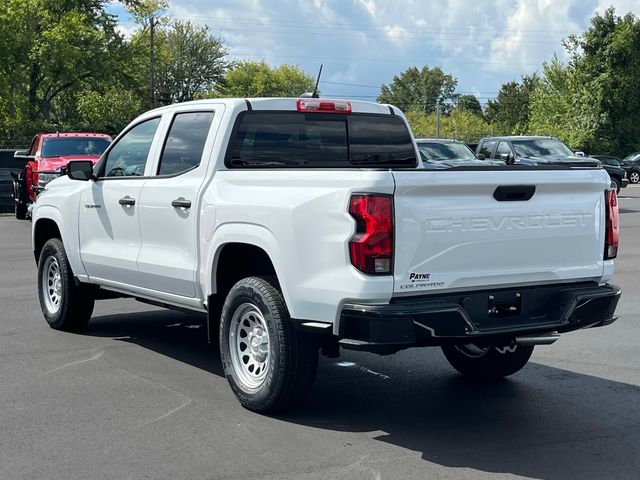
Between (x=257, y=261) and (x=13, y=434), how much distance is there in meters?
1.86

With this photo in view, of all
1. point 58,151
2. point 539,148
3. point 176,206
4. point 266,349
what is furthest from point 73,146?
point 266,349

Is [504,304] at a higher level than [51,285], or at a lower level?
higher

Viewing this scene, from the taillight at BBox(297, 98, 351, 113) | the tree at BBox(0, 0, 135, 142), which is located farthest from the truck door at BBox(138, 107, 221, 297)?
the tree at BBox(0, 0, 135, 142)

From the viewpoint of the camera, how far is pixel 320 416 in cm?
594

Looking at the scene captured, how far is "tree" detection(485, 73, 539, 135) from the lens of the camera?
342 feet

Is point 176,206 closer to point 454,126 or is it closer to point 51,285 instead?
point 51,285

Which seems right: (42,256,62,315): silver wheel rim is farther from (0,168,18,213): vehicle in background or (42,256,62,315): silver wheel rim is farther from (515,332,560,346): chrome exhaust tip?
(0,168,18,213): vehicle in background

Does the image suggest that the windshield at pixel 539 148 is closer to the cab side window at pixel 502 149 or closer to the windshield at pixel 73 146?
the cab side window at pixel 502 149

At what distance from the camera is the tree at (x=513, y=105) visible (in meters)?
104

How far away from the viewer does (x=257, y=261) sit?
621cm

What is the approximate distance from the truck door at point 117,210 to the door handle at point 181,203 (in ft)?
2.09

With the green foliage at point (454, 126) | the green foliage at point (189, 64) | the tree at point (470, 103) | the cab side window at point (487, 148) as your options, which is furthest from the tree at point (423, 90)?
the cab side window at point (487, 148)

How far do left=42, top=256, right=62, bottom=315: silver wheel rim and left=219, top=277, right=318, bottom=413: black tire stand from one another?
10.0ft

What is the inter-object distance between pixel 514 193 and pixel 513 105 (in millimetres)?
104738
